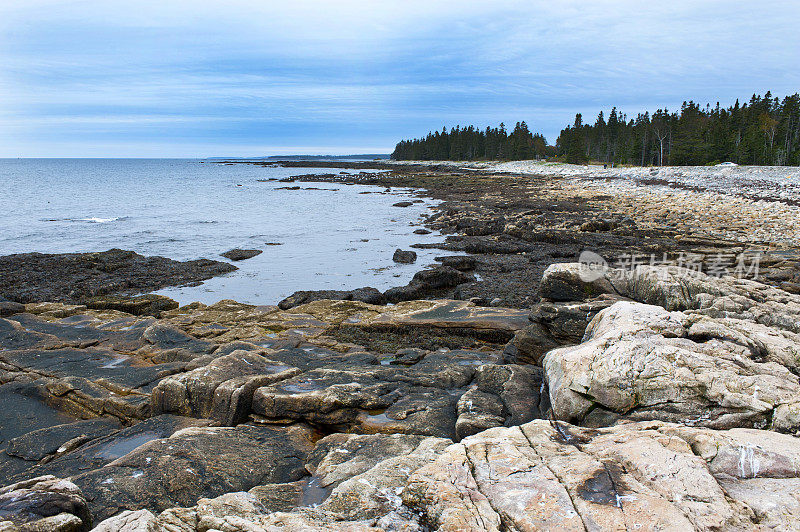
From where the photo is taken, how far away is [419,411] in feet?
21.4

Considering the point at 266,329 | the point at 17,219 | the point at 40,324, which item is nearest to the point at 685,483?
the point at 266,329

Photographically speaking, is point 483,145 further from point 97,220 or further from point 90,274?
point 90,274

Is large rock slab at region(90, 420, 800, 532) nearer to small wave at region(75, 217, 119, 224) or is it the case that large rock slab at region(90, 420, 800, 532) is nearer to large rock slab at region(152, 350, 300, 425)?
large rock slab at region(152, 350, 300, 425)

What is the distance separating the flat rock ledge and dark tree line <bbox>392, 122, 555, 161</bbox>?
4391 inches

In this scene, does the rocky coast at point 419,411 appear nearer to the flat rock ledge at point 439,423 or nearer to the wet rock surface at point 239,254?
the flat rock ledge at point 439,423

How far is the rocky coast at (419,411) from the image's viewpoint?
3.74 meters

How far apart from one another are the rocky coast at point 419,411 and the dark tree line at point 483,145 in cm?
11056

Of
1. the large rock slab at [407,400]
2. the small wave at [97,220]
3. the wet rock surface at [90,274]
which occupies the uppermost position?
the small wave at [97,220]

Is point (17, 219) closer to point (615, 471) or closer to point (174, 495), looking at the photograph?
point (174, 495)

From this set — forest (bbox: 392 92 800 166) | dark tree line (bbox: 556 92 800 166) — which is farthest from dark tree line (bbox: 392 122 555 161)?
dark tree line (bbox: 556 92 800 166)

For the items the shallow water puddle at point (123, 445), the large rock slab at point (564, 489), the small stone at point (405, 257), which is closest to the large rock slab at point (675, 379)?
the large rock slab at point (564, 489)

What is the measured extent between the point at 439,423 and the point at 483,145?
137m

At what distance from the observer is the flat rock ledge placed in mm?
3711

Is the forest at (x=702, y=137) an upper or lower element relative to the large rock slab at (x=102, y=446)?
upper
